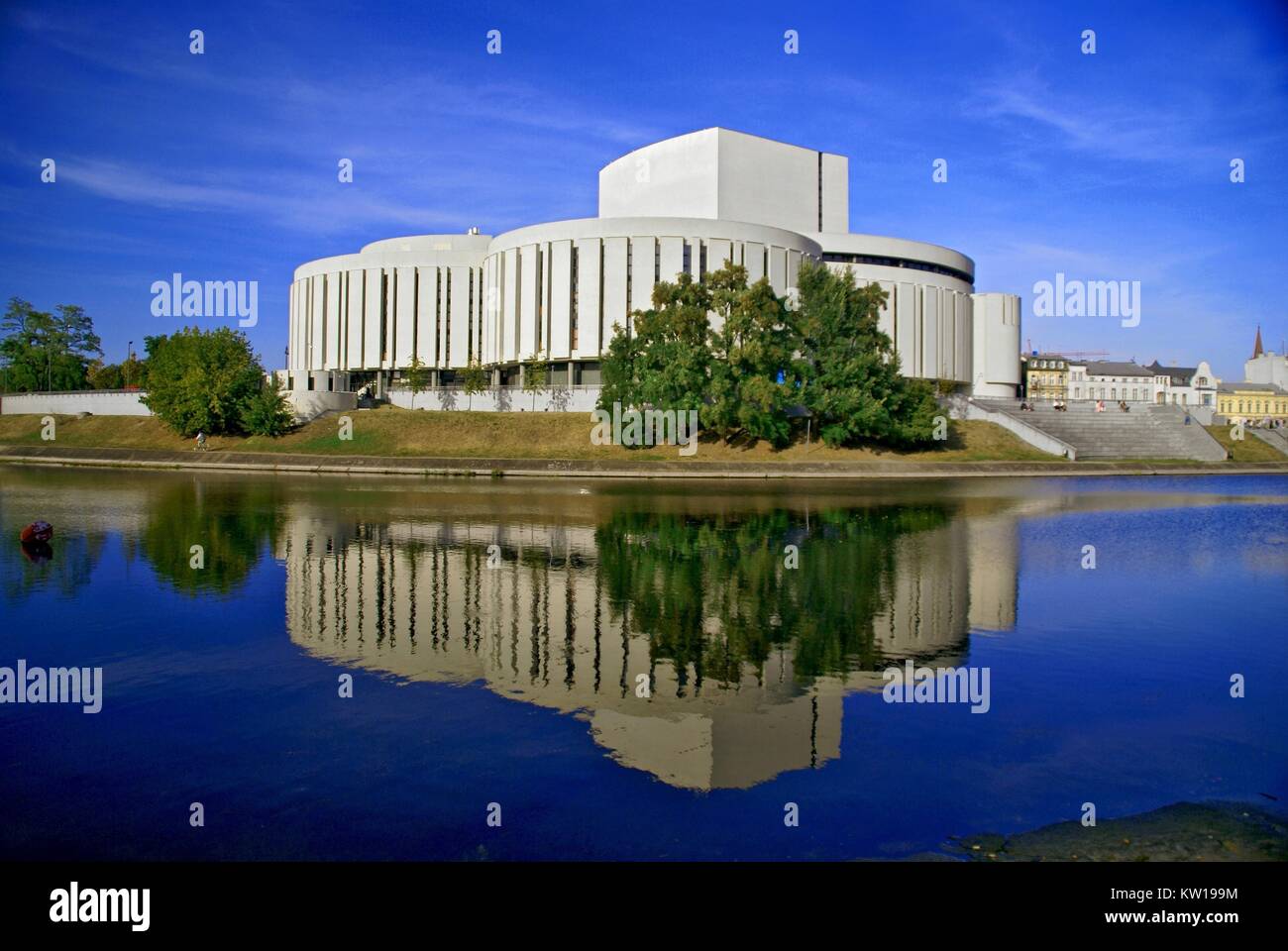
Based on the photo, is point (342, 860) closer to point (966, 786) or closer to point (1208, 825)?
point (966, 786)

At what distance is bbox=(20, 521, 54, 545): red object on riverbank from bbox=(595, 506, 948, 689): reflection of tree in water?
13214 millimetres

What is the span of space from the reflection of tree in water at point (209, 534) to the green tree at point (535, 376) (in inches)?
1540

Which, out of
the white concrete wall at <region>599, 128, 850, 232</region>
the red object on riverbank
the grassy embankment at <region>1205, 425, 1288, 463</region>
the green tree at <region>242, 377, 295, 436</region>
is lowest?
the red object on riverbank

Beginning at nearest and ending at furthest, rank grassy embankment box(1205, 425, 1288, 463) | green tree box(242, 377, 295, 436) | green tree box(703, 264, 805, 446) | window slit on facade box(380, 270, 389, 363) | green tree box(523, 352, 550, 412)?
green tree box(703, 264, 805, 446), grassy embankment box(1205, 425, 1288, 463), green tree box(242, 377, 295, 436), green tree box(523, 352, 550, 412), window slit on facade box(380, 270, 389, 363)

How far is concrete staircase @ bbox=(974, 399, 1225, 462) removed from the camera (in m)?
67.8

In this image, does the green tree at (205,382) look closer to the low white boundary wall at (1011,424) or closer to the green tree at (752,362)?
Answer: the green tree at (752,362)

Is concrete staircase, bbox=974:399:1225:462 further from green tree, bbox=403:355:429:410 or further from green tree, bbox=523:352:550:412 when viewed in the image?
green tree, bbox=403:355:429:410

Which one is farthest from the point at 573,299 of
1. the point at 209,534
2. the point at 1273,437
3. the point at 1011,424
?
the point at 209,534

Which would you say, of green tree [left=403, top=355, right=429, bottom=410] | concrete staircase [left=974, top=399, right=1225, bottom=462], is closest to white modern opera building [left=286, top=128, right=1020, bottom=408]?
green tree [left=403, top=355, right=429, bottom=410]

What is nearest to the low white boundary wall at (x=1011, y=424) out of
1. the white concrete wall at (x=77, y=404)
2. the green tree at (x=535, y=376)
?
the green tree at (x=535, y=376)

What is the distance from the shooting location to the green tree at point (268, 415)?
71125mm

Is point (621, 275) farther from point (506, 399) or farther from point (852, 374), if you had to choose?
point (852, 374)

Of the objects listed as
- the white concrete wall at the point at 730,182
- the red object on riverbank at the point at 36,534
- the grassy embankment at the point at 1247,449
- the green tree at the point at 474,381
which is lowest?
the red object on riverbank at the point at 36,534
